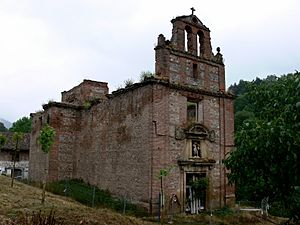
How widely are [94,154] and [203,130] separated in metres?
8.05

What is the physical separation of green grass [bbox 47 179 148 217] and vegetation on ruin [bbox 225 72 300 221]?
12482 mm

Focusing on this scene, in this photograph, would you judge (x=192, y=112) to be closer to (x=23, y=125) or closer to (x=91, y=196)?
(x=91, y=196)

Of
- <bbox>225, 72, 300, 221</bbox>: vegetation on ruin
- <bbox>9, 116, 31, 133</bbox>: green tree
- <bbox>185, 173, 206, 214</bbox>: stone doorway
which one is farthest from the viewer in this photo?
<bbox>9, 116, 31, 133</bbox>: green tree

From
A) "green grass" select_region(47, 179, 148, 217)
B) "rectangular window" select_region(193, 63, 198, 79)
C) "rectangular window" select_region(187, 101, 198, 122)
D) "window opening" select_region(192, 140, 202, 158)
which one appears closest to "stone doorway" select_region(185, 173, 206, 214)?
"window opening" select_region(192, 140, 202, 158)

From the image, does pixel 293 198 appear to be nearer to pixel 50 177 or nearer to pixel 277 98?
pixel 277 98

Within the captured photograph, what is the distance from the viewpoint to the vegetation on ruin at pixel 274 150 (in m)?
6.39

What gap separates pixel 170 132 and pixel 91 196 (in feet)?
21.0

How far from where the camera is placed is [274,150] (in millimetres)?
6793

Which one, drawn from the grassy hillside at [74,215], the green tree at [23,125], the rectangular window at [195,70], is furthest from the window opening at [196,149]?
the green tree at [23,125]

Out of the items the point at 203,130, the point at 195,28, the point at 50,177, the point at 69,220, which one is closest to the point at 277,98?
the point at 69,220

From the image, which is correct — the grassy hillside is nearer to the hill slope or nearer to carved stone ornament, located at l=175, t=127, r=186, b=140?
the hill slope

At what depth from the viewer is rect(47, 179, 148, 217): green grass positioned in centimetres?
2035

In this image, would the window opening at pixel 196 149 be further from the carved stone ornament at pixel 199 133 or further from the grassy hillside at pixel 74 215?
the grassy hillside at pixel 74 215

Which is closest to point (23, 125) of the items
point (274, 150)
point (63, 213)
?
point (63, 213)
